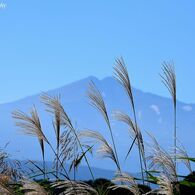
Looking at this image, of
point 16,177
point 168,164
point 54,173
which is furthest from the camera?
point 16,177

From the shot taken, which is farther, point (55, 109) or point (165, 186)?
point (55, 109)

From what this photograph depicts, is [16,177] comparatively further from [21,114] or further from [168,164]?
[168,164]

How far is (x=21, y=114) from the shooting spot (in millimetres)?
5008

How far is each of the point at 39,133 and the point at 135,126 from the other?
37.3 inches

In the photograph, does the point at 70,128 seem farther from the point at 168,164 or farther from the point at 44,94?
the point at 168,164

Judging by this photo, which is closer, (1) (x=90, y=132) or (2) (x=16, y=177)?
(1) (x=90, y=132)

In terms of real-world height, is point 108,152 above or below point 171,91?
below

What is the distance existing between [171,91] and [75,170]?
1.21 metres

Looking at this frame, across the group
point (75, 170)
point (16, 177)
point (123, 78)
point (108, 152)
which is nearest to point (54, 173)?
point (75, 170)

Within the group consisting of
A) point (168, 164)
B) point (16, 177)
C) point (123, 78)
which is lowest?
point (16, 177)

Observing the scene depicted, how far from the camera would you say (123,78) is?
5.28 meters

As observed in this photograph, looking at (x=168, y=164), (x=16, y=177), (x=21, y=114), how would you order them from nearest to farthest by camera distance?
(x=168, y=164) < (x=21, y=114) < (x=16, y=177)

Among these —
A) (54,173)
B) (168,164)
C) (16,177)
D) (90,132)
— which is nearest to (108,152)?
(90,132)

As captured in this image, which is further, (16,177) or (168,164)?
(16,177)
